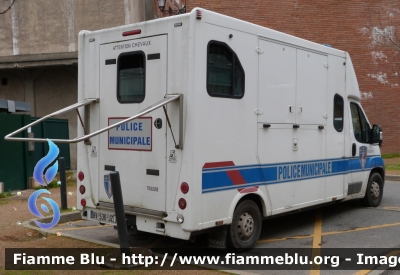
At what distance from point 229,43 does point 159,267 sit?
2983 mm

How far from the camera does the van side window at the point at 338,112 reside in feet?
29.2

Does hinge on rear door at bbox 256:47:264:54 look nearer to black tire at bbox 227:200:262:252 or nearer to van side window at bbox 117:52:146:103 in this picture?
van side window at bbox 117:52:146:103

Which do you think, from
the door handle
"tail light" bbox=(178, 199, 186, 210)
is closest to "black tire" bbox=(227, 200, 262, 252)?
"tail light" bbox=(178, 199, 186, 210)

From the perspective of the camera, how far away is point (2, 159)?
40.0ft

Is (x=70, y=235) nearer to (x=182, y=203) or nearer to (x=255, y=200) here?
(x=182, y=203)

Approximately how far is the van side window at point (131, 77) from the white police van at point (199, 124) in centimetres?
1

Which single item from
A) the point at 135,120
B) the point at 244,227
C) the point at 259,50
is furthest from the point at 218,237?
the point at 259,50

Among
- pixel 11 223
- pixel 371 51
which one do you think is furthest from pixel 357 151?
pixel 371 51

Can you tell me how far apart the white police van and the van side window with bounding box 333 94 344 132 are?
2.21ft

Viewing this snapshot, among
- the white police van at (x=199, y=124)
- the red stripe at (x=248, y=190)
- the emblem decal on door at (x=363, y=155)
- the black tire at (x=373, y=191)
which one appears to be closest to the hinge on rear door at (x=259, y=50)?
the white police van at (x=199, y=124)

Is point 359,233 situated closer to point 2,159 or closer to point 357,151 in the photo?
point 357,151

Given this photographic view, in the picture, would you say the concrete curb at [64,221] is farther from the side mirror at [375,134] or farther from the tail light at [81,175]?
the side mirror at [375,134]

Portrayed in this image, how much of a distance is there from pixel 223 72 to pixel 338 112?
10.9ft

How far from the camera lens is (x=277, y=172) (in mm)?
7414
